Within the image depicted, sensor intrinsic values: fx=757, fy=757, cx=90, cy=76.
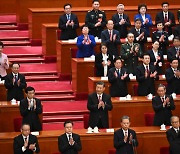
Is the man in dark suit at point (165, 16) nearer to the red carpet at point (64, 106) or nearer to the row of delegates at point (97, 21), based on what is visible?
the row of delegates at point (97, 21)

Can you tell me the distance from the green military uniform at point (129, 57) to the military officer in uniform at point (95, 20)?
142 centimetres

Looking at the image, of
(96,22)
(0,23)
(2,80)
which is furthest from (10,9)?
(2,80)

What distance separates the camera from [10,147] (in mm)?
11430

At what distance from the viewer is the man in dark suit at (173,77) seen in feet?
42.5

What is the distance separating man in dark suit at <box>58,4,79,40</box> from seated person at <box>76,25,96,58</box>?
78cm

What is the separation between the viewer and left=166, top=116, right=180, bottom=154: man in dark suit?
1127 cm

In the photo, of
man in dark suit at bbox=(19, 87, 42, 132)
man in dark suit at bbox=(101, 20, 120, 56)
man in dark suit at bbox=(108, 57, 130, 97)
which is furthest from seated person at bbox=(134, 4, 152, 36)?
man in dark suit at bbox=(19, 87, 42, 132)

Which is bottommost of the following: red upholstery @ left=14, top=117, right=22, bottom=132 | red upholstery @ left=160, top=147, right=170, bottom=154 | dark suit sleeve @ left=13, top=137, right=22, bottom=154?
red upholstery @ left=160, top=147, right=170, bottom=154

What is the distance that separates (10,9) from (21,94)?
15.2ft

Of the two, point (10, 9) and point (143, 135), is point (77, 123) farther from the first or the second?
point (10, 9)

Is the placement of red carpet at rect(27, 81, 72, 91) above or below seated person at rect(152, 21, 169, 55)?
below

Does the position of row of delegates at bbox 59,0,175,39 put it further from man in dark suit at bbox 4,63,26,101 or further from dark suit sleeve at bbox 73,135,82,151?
dark suit sleeve at bbox 73,135,82,151

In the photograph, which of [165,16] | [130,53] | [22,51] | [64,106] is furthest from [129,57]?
[22,51]

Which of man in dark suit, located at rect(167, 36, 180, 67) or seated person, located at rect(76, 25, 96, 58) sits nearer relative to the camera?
man in dark suit, located at rect(167, 36, 180, 67)
